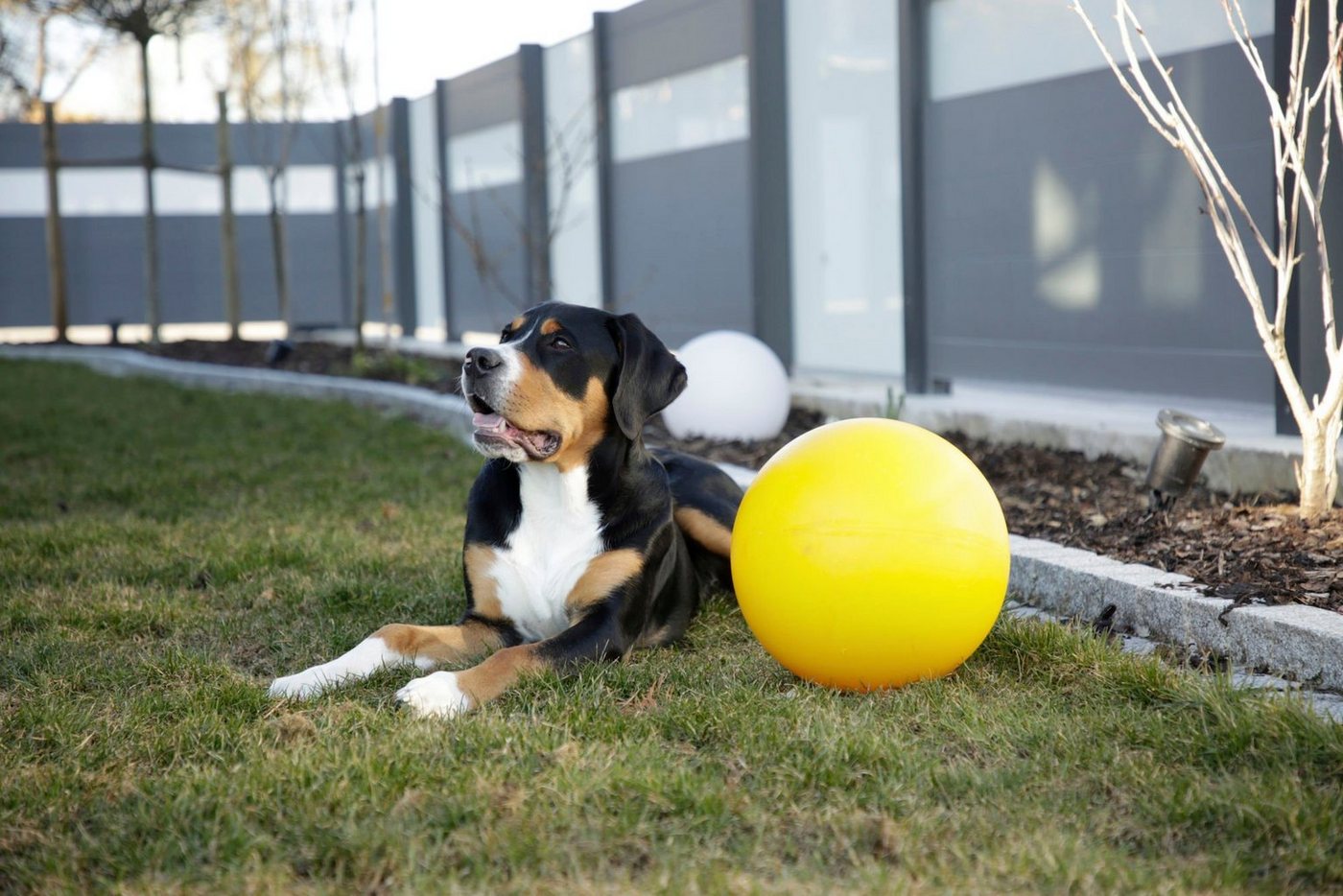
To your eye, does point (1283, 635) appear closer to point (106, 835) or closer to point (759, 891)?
point (759, 891)

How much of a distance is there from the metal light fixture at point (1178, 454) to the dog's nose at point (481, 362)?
2991 millimetres

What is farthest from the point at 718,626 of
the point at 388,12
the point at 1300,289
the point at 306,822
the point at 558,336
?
the point at 388,12

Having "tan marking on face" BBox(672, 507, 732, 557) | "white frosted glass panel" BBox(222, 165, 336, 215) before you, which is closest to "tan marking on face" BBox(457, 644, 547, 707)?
"tan marking on face" BBox(672, 507, 732, 557)

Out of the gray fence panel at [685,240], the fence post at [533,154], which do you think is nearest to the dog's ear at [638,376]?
the gray fence panel at [685,240]

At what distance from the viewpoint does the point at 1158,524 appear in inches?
218

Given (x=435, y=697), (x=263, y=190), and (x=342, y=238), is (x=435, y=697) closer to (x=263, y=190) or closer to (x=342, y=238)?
(x=342, y=238)

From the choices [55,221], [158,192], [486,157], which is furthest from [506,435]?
[158,192]

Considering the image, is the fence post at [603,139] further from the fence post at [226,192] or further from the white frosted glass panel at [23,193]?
the white frosted glass panel at [23,193]

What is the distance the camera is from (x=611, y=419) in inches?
171

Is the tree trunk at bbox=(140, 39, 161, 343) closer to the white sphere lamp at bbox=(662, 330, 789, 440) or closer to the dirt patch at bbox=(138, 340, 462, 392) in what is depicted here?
the dirt patch at bbox=(138, 340, 462, 392)

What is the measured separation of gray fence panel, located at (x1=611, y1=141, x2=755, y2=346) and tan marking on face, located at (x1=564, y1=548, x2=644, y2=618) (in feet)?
26.6

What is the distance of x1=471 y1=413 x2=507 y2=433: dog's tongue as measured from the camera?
4055mm

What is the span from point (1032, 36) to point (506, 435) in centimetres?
718

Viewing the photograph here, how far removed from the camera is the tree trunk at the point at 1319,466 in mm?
5238
